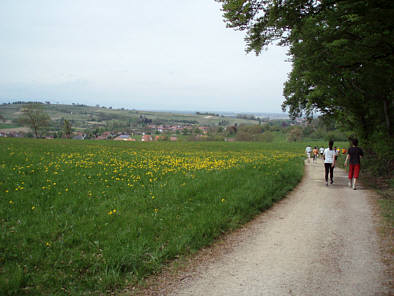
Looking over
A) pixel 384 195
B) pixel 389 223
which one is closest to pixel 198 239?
pixel 389 223

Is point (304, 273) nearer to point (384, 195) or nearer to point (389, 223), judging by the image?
point (389, 223)

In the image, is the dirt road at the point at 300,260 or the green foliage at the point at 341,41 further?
the green foliage at the point at 341,41

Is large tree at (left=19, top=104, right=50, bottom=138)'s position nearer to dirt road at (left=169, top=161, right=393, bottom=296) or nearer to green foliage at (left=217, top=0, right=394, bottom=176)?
green foliage at (left=217, top=0, right=394, bottom=176)

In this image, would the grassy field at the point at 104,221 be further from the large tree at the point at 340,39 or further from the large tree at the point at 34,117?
the large tree at the point at 34,117

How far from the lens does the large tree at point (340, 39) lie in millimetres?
7745

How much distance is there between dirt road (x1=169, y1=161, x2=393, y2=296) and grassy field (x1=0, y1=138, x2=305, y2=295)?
0.74 m

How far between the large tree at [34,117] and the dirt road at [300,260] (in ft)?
283

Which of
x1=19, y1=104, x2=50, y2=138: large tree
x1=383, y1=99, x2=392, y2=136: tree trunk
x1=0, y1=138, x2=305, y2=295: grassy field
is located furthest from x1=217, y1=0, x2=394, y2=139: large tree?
x1=19, y1=104, x2=50, y2=138: large tree

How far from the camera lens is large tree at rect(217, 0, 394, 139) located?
7.75m

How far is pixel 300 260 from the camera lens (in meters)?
4.88

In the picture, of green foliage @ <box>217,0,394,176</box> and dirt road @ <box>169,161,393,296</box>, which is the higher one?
green foliage @ <box>217,0,394,176</box>

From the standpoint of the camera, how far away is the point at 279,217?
7484 mm

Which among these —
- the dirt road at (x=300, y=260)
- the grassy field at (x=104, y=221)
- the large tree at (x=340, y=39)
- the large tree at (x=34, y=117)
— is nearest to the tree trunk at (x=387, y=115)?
the large tree at (x=340, y=39)

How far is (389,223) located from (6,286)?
8.10 metres
